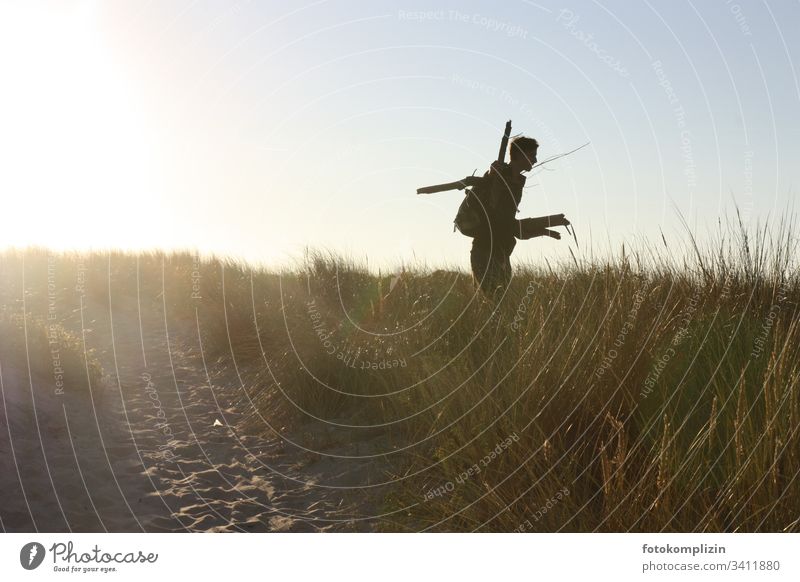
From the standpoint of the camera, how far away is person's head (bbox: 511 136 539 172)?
7.29 meters

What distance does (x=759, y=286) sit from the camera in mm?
5953

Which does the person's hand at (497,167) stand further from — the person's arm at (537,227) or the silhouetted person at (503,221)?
the person's arm at (537,227)

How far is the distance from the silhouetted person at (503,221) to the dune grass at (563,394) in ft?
1.16

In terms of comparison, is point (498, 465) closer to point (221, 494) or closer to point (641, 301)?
point (641, 301)

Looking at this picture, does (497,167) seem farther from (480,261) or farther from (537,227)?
(480,261)

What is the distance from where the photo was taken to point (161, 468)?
566 cm

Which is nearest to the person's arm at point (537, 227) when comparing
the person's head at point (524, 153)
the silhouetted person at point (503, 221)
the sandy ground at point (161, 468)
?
the silhouetted person at point (503, 221)

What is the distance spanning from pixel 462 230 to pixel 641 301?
122 inches

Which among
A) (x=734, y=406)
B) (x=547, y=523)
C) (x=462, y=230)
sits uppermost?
(x=462, y=230)

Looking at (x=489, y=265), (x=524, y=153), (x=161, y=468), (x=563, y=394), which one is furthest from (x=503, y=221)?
(x=161, y=468)

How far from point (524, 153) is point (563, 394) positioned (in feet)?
12.1

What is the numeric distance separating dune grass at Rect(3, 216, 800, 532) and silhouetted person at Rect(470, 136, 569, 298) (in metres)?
0.35
